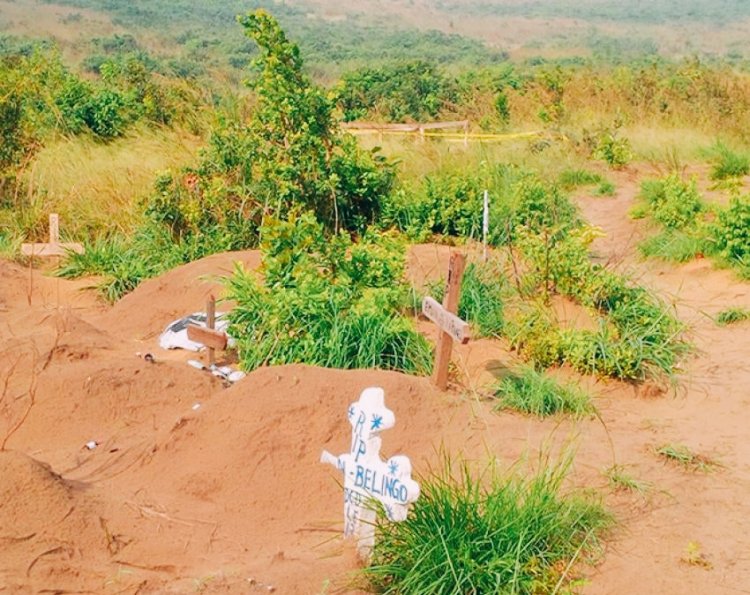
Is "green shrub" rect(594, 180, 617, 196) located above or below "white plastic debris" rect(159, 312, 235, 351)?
below

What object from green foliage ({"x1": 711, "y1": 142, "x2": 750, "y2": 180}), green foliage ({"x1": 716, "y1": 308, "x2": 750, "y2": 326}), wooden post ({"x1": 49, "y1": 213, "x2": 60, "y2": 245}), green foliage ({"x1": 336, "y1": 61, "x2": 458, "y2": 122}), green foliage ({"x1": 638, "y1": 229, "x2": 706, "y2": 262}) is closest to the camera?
green foliage ({"x1": 716, "y1": 308, "x2": 750, "y2": 326})

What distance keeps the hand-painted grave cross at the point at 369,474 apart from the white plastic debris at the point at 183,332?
318 centimetres

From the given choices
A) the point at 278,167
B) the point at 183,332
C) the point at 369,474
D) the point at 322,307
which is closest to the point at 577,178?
the point at 278,167

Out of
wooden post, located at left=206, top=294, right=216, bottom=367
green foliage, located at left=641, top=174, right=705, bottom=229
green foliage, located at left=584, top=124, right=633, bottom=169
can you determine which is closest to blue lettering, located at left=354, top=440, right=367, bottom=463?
wooden post, located at left=206, top=294, right=216, bottom=367

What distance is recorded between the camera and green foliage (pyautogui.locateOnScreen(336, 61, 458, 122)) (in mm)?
22531

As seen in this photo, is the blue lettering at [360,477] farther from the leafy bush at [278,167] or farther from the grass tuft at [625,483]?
the leafy bush at [278,167]

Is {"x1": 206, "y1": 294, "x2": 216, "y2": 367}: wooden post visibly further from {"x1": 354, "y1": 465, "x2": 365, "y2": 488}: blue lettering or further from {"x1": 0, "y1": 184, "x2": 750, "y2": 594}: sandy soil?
{"x1": 354, "y1": 465, "x2": 365, "y2": 488}: blue lettering

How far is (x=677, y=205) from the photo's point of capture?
436 inches

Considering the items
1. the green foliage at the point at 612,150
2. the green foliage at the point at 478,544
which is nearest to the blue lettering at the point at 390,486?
the green foliage at the point at 478,544

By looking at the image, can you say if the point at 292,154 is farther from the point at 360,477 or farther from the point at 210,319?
the point at 360,477

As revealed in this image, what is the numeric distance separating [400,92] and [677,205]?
13.1 m

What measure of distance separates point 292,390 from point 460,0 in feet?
330

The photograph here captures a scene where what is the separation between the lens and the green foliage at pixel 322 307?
6910 millimetres

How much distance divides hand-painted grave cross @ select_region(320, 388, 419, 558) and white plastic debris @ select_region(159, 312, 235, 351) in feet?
10.4
